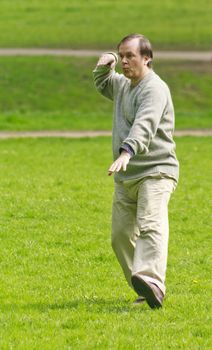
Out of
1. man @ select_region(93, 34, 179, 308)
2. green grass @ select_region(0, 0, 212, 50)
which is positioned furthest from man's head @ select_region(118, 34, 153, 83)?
green grass @ select_region(0, 0, 212, 50)

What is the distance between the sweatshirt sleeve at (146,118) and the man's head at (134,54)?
154 mm

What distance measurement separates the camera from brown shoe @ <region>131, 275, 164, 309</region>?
7.78 meters

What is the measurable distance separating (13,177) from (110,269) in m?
6.57

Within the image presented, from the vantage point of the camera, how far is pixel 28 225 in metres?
11.9

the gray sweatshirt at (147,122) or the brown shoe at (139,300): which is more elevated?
the gray sweatshirt at (147,122)

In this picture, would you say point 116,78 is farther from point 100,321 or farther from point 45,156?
point 45,156

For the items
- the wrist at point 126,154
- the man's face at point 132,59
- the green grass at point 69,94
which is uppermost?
the man's face at point 132,59

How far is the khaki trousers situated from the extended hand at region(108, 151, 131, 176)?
23.8 inches

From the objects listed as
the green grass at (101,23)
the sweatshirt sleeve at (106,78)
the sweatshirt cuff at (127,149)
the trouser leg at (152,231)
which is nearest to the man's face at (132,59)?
the sweatshirt sleeve at (106,78)

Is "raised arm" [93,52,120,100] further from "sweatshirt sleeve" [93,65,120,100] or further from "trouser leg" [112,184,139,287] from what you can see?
"trouser leg" [112,184,139,287]

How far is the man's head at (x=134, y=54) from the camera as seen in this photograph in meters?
7.97

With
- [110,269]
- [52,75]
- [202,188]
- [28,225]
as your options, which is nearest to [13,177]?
[202,188]

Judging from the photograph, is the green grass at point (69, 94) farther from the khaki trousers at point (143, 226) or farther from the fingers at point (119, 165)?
the fingers at point (119, 165)

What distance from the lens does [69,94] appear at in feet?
90.0
